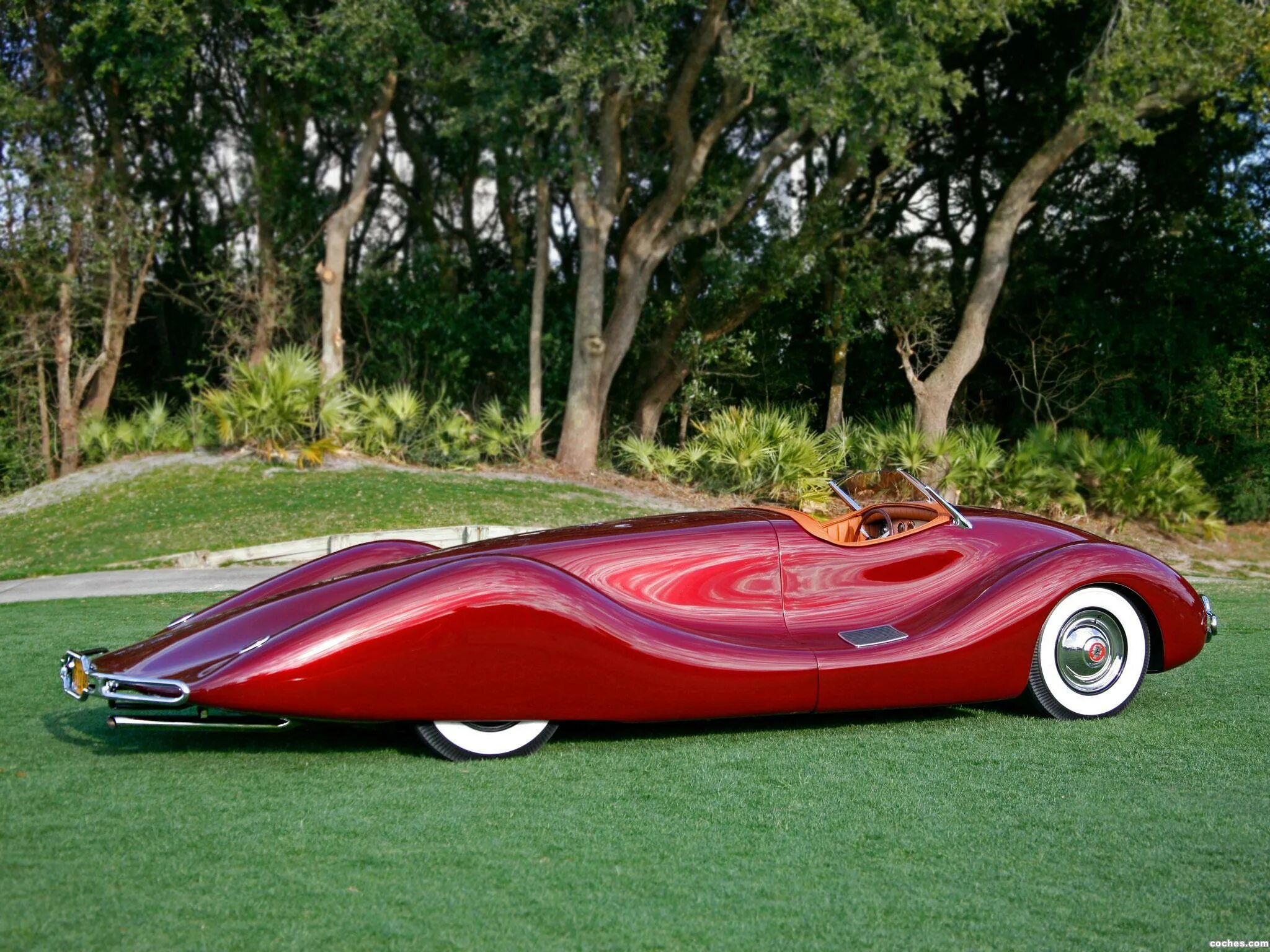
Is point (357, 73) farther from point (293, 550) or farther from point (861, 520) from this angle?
point (861, 520)

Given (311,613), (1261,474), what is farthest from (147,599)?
(1261,474)

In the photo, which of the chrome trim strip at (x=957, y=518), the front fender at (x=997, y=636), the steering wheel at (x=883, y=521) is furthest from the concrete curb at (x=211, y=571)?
the front fender at (x=997, y=636)

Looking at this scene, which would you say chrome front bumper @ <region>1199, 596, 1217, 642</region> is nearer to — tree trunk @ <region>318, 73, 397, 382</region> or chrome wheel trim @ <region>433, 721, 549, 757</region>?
chrome wheel trim @ <region>433, 721, 549, 757</region>

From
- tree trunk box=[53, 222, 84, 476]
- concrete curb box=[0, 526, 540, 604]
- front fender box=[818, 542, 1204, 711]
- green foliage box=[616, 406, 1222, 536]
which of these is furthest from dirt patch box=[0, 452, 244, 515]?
front fender box=[818, 542, 1204, 711]

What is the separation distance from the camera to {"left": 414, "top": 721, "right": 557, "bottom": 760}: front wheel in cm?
491

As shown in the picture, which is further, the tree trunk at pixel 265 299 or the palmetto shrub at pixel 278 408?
the tree trunk at pixel 265 299

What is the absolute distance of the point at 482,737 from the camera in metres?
4.96

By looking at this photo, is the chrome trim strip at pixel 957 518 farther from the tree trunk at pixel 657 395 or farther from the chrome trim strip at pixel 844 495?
the tree trunk at pixel 657 395

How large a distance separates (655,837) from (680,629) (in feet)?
4.31

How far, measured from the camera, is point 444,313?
74.8ft

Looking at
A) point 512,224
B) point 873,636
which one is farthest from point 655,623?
point 512,224

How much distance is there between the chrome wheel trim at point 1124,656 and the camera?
18.3 ft

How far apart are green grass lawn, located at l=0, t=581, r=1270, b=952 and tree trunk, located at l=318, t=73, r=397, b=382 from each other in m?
14.9

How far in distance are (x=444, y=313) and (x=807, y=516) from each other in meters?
17.8
